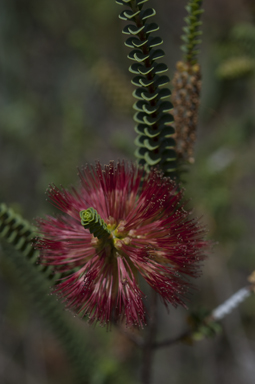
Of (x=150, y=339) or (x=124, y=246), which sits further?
(x=150, y=339)

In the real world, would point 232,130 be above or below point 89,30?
below

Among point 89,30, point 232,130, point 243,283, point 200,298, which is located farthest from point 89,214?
point 243,283

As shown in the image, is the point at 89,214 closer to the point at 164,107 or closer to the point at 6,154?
the point at 164,107

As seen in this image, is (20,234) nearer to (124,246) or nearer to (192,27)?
(124,246)

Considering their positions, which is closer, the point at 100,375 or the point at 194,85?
the point at 194,85

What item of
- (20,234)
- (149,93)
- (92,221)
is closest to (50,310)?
(20,234)

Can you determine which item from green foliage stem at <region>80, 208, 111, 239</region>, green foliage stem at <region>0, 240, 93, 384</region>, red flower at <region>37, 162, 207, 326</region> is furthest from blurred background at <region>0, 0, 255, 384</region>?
green foliage stem at <region>80, 208, 111, 239</region>

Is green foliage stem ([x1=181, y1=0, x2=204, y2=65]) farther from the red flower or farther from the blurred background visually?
the blurred background
